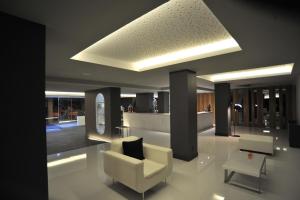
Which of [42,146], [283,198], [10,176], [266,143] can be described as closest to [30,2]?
[42,146]

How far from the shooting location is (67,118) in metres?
14.8

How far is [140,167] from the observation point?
2.46 m

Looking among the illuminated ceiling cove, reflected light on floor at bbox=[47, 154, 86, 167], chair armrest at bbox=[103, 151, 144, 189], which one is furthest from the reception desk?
chair armrest at bbox=[103, 151, 144, 189]

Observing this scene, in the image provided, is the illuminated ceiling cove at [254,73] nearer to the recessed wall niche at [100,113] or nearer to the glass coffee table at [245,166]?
the glass coffee table at [245,166]

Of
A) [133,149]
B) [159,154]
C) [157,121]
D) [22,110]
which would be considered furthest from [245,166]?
[157,121]

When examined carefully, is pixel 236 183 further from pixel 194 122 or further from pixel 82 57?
pixel 82 57

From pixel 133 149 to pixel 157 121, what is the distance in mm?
5726

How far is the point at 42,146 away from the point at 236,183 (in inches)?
131

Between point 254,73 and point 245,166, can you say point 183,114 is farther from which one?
point 254,73

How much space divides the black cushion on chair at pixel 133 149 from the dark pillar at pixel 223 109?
5186 mm

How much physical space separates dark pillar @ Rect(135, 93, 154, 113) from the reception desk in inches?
67.5

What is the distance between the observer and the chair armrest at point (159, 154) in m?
3.02

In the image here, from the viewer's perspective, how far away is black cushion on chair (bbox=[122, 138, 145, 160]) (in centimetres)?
311

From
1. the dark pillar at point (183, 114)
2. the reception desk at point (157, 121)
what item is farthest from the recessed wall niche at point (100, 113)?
the dark pillar at point (183, 114)
